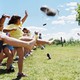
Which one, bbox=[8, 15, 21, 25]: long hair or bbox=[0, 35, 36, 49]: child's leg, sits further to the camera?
bbox=[8, 15, 21, 25]: long hair

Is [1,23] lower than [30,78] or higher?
higher

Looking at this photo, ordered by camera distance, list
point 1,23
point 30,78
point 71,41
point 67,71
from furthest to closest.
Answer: point 71,41, point 67,71, point 30,78, point 1,23

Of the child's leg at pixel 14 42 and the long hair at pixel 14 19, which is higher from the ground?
the long hair at pixel 14 19

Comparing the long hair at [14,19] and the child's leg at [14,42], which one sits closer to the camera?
the child's leg at [14,42]

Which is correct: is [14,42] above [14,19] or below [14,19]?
below

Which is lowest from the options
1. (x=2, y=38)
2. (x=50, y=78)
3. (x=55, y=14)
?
(x=50, y=78)

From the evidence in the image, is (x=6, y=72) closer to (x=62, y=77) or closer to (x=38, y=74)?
(x=38, y=74)

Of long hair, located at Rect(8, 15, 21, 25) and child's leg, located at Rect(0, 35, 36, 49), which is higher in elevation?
long hair, located at Rect(8, 15, 21, 25)

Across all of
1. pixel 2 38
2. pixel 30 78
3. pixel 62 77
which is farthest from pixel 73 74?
pixel 2 38

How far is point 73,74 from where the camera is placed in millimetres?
10602

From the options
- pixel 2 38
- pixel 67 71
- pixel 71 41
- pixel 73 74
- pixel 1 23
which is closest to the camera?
pixel 2 38

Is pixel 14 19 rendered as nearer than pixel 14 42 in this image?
No

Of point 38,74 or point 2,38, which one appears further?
point 38,74

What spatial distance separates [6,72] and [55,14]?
2537 mm
